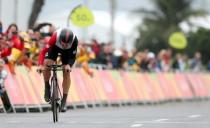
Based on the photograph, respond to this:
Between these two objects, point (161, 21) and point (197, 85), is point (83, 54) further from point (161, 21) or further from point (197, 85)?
point (161, 21)

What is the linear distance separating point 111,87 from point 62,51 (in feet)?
38.4

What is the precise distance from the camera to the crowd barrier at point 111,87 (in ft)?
78.1

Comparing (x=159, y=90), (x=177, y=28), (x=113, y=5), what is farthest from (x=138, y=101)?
(x=113, y=5)

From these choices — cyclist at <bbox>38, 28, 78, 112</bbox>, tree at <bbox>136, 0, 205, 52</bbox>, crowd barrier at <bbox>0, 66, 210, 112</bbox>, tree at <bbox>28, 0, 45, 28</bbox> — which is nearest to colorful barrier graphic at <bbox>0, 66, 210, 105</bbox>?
crowd barrier at <bbox>0, 66, 210, 112</bbox>

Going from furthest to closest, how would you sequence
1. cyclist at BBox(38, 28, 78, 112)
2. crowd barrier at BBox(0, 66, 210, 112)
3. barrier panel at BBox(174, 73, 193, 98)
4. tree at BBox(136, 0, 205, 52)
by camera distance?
tree at BBox(136, 0, 205, 52)
barrier panel at BBox(174, 73, 193, 98)
crowd barrier at BBox(0, 66, 210, 112)
cyclist at BBox(38, 28, 78, 112)

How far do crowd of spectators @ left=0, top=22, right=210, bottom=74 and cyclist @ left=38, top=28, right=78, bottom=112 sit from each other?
4429 millimetres

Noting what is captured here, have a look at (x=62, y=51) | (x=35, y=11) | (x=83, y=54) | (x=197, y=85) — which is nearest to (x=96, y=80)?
(x=83, y=54)

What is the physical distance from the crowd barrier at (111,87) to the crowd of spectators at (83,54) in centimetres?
36

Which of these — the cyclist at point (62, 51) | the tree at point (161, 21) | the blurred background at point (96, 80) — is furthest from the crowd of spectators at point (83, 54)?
the tree at point (161, 21)

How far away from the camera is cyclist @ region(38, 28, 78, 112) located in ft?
59.1

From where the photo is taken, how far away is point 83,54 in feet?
93.4

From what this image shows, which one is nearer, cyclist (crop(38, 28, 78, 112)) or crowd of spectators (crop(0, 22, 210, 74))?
cyclist (crop(38, 28, 78, 112))

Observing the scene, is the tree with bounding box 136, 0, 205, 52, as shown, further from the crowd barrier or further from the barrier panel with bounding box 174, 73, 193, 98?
the barrier panel with bounding box 174, 73, 193, 98

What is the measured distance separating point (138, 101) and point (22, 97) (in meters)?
9.37
